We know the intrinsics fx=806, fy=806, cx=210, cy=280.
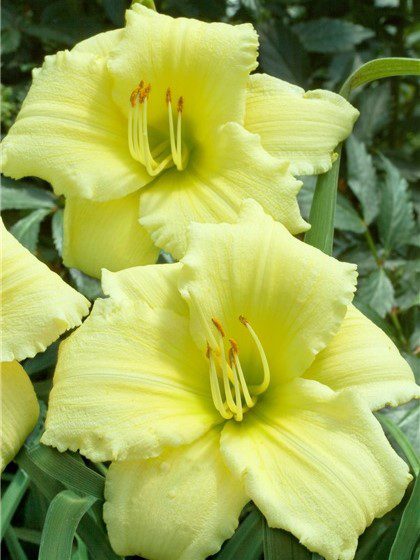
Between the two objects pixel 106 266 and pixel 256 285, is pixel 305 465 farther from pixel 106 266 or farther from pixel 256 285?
pixel 106 266

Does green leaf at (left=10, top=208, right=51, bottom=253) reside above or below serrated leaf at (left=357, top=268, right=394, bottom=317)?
above

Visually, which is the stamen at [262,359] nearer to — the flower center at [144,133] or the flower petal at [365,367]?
the flower petal at [365,367]

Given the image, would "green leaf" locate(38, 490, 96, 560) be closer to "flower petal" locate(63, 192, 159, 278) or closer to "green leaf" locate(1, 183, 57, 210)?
"flower petal" locate(63, 192, 159, 278)

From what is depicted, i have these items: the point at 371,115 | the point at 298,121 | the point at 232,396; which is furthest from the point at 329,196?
the point at 371,115

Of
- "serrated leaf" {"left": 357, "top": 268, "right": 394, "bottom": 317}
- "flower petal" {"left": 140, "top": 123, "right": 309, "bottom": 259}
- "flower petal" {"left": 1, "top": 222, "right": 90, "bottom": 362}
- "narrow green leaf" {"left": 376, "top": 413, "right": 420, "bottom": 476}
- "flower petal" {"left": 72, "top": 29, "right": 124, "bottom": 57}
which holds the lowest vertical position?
"serrated leaf" {"left": 357, "top": 268, "right": 394, "bottom": 317}

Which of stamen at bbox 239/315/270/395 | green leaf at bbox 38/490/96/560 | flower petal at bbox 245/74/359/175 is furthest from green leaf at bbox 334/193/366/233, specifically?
green leaf at bbox 38/490/96/560

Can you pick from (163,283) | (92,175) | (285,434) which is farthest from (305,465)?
(92,175)

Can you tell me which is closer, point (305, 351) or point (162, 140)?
point (305, 351)

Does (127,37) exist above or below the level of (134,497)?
above

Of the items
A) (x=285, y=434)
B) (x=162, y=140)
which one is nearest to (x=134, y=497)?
(x=285, y=434)
